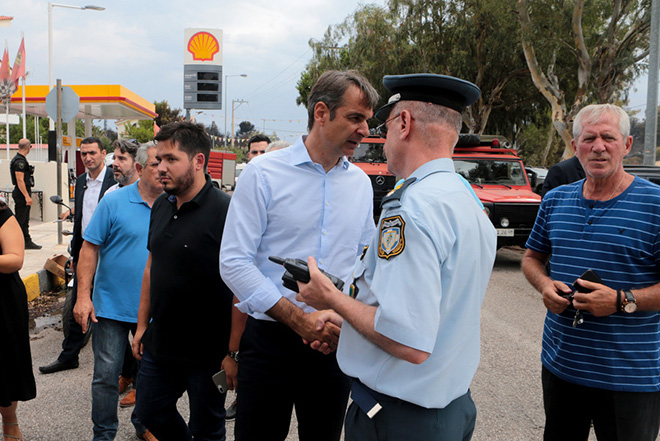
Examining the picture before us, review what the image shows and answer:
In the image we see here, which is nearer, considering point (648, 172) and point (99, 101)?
point (648, 172)

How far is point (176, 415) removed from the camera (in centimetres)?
288

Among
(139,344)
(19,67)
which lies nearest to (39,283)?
(139,344)

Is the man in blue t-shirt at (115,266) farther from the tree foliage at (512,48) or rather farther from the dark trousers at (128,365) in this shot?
the tree foliage at (512,48)

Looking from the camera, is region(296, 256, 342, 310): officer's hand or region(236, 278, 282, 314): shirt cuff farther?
region(236, 278, 282, 314): shirt cuff

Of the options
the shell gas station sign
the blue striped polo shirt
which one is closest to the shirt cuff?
the blue striped polo shirt

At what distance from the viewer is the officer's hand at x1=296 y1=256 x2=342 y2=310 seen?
70.0 inches

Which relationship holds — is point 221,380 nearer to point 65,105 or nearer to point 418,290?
point 418,290

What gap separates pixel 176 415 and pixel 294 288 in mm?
1401

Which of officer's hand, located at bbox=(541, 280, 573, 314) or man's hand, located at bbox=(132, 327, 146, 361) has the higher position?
officer's hand, located at bbox=(541, 280, 573, 314)

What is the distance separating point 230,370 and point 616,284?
177cm

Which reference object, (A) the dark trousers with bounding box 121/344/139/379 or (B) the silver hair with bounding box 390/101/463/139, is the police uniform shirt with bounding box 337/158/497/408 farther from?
(A) the dark trousers with bounding box 121/344/139/379

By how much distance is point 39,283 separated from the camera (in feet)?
26.0

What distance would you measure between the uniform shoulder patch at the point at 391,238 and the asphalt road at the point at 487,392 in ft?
8.71

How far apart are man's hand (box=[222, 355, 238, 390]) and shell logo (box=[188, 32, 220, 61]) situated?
11357 mm
